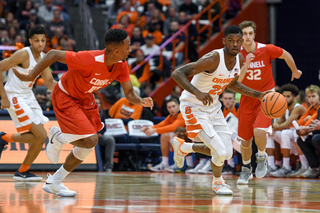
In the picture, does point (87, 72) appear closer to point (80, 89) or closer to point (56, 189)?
point (80, 89)

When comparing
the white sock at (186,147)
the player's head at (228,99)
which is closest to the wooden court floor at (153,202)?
the white sock at (186,147)

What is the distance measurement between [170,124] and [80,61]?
602cm

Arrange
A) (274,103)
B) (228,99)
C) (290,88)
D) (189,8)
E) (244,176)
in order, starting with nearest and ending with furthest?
(274,103) → (244,176) → (290,88) → (228,99) → (189,8)

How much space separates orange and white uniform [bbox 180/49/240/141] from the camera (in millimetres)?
5477

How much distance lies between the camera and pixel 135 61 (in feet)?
46.2

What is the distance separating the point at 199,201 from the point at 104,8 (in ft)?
47.7

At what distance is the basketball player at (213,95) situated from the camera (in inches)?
210

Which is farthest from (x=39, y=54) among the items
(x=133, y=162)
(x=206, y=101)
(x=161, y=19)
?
(x=161, y=19)

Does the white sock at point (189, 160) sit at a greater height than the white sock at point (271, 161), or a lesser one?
lesser

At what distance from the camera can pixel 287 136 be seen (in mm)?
9469

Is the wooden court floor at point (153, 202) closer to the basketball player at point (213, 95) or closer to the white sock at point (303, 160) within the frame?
the basketball player at point (213, 95)

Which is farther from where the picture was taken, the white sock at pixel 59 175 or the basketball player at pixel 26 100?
the basketball player at pixel 26 100

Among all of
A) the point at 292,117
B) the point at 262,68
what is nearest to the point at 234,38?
the point at 262,68

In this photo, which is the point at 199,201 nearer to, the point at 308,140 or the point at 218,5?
the point at 308,140
